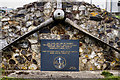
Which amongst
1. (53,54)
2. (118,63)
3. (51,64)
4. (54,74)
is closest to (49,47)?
(53,54)

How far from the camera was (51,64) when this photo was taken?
4.43 m

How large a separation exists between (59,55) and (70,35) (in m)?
0.73

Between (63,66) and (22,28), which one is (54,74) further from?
(22,28)

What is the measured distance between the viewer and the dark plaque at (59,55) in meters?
4.36

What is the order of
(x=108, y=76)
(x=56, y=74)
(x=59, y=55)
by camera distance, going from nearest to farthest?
(x=108, y=76)
(x=56, y=74)
(x=59, y=55)

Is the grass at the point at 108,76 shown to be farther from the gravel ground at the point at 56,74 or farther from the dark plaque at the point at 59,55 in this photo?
the dark plaque at the point at 59,55

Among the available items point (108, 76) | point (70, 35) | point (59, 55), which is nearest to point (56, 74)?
point (59, 55)

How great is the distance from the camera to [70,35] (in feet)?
14.5

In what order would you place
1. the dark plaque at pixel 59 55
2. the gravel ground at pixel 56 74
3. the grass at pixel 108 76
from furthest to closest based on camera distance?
1. the dark plaque at pixel 59 55
2. the gravel ground at pixel 56 74
3. the grass at pixel 108 76

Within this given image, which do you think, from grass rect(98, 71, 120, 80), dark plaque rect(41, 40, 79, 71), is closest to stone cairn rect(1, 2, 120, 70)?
dark plaque rect(41, 40, 79, 71)

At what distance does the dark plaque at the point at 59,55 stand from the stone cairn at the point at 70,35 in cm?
15

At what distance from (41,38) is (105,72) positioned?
2.24 metres

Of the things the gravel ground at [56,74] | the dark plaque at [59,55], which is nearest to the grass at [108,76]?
the gravel ground at [56,74]

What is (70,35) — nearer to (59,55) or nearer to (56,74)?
(59,55)
